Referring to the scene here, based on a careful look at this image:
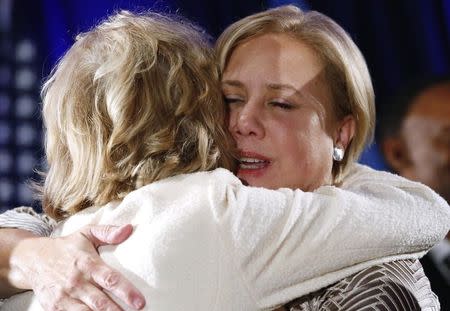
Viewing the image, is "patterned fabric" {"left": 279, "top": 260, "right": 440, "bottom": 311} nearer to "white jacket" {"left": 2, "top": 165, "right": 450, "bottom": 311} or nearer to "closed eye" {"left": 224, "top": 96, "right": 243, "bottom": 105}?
"white jacket" {"left": 2, "top": 165, "right": 450, "bottom": 311}

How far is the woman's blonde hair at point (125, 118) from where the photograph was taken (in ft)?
3.84

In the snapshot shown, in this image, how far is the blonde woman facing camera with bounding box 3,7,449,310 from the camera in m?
1.07

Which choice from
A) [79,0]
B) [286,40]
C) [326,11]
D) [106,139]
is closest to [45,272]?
[106,139]

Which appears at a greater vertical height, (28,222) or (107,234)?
(107,234)

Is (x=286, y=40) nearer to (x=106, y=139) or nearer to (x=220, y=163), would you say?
(x=220, y=163)

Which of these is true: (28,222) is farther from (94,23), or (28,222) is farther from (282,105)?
(94,23)

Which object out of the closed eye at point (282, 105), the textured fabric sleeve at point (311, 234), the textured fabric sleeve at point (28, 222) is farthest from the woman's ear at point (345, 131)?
the textured fabric sleeve at point (28, 222)

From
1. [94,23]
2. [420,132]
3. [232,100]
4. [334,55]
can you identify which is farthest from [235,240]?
[420,132]

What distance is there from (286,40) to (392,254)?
532 millimetres

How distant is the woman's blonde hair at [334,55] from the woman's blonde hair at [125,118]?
324mm

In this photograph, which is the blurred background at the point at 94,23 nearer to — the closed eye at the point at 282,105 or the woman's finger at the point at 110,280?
the closed eye at the point at 282,105

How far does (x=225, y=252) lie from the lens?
107 centimetres

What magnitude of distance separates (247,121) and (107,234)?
17.8 inches

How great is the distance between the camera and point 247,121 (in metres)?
1.47
